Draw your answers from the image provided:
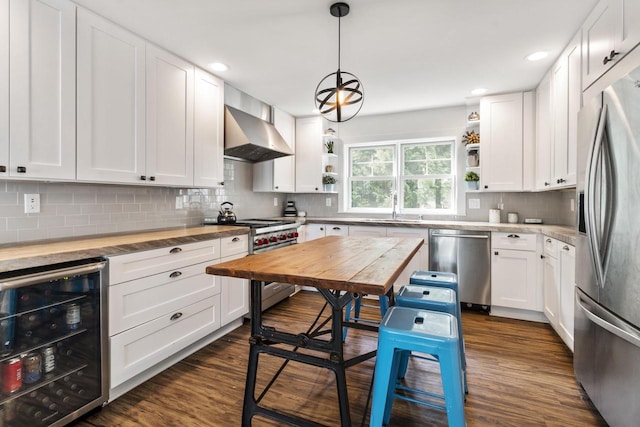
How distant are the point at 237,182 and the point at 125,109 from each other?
1.67 metres

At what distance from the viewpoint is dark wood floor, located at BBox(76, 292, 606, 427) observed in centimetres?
171

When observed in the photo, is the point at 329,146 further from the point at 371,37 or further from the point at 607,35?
the point at 607,35

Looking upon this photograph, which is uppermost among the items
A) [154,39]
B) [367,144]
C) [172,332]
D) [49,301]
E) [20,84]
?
[154,39]

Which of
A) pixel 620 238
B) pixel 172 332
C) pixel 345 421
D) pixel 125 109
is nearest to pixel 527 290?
pixel 620 238

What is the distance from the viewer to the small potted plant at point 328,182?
4.49 meters

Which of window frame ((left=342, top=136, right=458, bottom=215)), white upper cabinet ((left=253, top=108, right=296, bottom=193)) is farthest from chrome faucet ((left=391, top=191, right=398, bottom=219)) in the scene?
white upper cabinet ((left=253, top=108, right=296, bottom=193))

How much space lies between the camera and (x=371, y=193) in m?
4.61

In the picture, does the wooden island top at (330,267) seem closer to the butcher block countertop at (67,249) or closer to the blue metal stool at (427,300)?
the blue metal stool at (427,300)

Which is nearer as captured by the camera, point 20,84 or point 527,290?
point 20,84

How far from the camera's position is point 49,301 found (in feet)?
5.02

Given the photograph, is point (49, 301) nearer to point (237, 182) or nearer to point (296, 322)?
point (296, 322)

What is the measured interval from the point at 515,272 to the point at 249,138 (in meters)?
3.02

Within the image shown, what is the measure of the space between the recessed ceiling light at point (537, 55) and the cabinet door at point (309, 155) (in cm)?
250

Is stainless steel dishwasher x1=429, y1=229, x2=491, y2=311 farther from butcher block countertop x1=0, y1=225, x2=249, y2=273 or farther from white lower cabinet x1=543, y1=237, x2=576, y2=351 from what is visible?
butcher block countertop x1=0, y1=225, x2=249, y2=273
